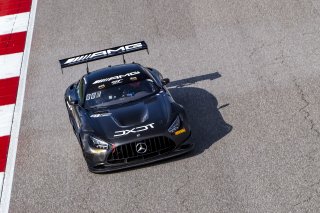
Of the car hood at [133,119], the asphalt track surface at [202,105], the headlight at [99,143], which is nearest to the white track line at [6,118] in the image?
the asphalt track surface at [202,105]

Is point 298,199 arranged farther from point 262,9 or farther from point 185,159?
point 262,9

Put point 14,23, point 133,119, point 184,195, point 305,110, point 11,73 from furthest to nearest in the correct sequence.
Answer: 1. point 14,23
2. point 11,73
3. point 305,110
4. point 133,119
5. point 184,195

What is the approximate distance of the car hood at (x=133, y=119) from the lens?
11.6 m

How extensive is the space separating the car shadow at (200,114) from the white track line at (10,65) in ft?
Answer: 12.5

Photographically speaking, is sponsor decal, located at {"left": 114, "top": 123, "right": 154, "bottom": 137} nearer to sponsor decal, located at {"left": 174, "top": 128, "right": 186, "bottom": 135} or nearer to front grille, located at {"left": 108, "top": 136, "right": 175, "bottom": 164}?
front grille, located at {"left": 108, "top": 136, "right": 175, "bottom": 164}

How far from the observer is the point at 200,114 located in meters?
13.6

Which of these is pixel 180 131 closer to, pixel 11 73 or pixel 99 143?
pixel 99 143

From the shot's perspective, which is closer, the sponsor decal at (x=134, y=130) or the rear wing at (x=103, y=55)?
the sponsor decal at (x=134, y=130)

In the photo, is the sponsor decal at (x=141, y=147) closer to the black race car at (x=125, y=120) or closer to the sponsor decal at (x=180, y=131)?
the black race car at (x=125, y=120)

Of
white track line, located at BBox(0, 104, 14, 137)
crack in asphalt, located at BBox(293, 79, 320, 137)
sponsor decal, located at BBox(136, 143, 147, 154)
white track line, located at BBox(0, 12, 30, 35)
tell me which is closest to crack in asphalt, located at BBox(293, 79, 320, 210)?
crack in asphalt, located at BBox(293, 79, 320, 137)

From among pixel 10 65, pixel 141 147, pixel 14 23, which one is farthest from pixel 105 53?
pixel 14 23

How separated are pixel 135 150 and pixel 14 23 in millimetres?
8566

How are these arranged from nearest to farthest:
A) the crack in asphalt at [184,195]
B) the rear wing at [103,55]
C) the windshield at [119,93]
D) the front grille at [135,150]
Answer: the crack in asphalt at [184,195] → the front grille at [135,150] → the windshield at [119,93] → the rear wing at [103,55]

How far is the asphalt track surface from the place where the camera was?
1108 cm
